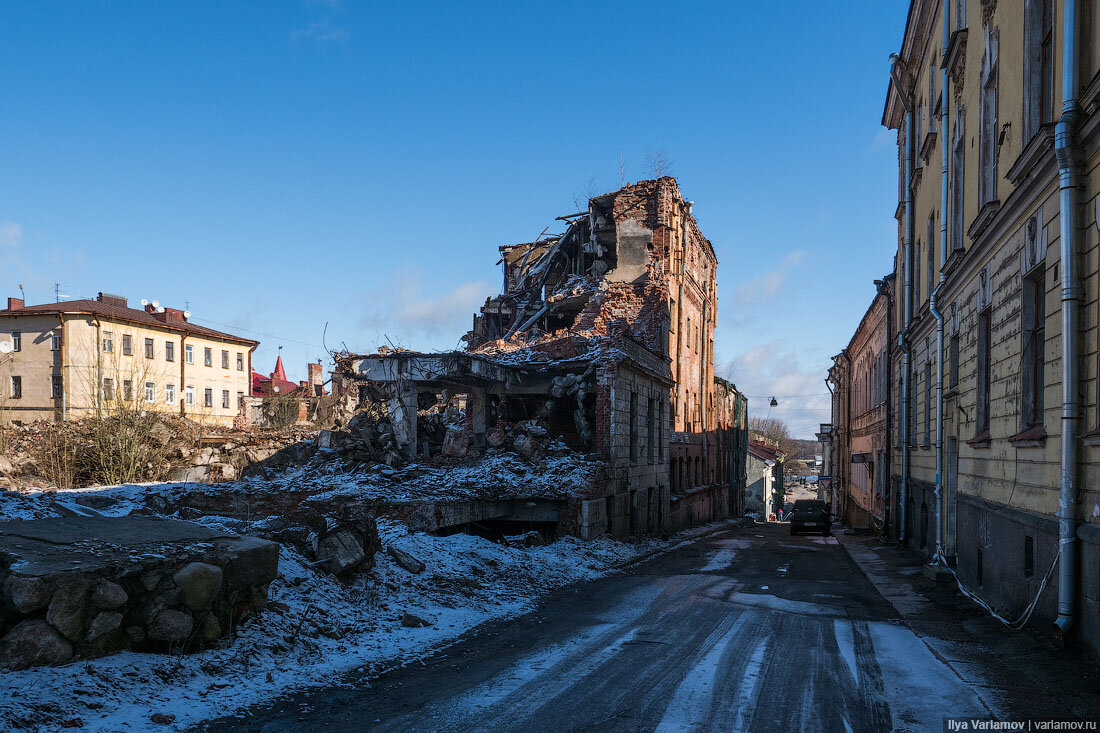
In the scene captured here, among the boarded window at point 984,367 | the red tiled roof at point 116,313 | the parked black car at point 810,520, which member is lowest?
the parked black car at point 810,520

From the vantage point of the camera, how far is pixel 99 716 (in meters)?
5.03

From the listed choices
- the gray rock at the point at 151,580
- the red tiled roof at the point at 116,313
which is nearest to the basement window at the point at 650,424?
the gray rock at the point at 151,580

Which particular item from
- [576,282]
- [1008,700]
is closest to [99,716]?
[1008,700]

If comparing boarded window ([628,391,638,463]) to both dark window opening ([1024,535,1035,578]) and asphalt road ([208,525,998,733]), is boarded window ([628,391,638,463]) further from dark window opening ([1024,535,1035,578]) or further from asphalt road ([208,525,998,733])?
dark window opening ([1024,535,1035,578])

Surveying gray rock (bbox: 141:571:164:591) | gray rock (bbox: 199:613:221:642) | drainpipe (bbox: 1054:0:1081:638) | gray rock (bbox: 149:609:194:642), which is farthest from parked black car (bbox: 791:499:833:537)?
gray rock (bbox: 141:571:164:591)

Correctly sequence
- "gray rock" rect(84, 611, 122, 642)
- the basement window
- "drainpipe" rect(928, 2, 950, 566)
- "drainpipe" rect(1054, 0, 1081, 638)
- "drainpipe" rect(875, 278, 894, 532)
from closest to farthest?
"gray rock" rect(84, 611, 122, 642), "drainpipe" rect(1054, 0, 1081, 638), "drainpipe" rect(928, 2, 950, 566), "drainpipe" rect(875, 278, 894, 532), the basement window

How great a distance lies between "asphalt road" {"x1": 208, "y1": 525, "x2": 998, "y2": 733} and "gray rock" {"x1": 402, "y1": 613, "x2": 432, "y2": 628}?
710 millimetres

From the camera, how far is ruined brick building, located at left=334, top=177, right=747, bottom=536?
63.0ft

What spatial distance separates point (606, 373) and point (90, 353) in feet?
110

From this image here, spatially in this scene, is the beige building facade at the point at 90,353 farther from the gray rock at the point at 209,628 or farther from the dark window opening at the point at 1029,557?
the dark window opening at the point at 1029,557

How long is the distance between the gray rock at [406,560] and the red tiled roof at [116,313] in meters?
38.9

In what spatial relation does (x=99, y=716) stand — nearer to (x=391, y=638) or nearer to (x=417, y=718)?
(x=417, y=718)

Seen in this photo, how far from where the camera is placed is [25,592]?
519 cm

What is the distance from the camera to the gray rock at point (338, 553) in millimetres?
8930
